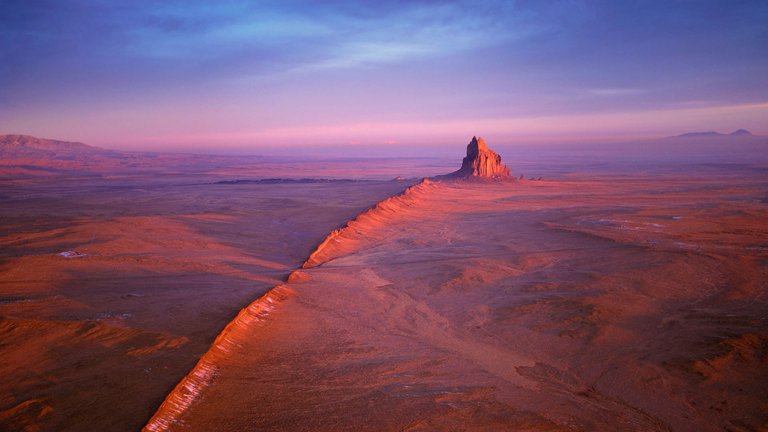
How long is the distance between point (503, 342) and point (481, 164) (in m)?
44.1

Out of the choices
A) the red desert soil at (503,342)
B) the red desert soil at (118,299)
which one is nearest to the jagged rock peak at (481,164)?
the red desert soil at (118,299)

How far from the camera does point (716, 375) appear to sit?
7570 mm

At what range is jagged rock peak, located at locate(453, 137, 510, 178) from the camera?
168ft

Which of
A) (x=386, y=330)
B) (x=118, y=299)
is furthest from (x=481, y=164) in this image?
(x=118, y=299)

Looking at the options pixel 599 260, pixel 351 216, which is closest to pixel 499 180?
pixel 351 216

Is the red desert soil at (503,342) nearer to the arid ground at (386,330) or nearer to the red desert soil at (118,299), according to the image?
the arid ground at (386,330)

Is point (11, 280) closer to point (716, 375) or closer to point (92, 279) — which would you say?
point (92, 279)

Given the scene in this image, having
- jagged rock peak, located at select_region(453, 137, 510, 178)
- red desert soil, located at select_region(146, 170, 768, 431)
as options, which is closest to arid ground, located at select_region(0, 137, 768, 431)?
red desert soil, located at select_region(146, 170, 768, 431)

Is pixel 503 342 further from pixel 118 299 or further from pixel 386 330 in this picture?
pixel 118 299

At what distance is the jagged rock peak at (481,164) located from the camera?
168 ft

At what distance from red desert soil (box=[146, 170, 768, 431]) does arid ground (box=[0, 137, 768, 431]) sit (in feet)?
0.14

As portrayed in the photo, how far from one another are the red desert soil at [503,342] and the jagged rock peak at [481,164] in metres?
32.8

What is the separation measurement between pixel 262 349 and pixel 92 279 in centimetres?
720

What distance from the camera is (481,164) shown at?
169 ft
